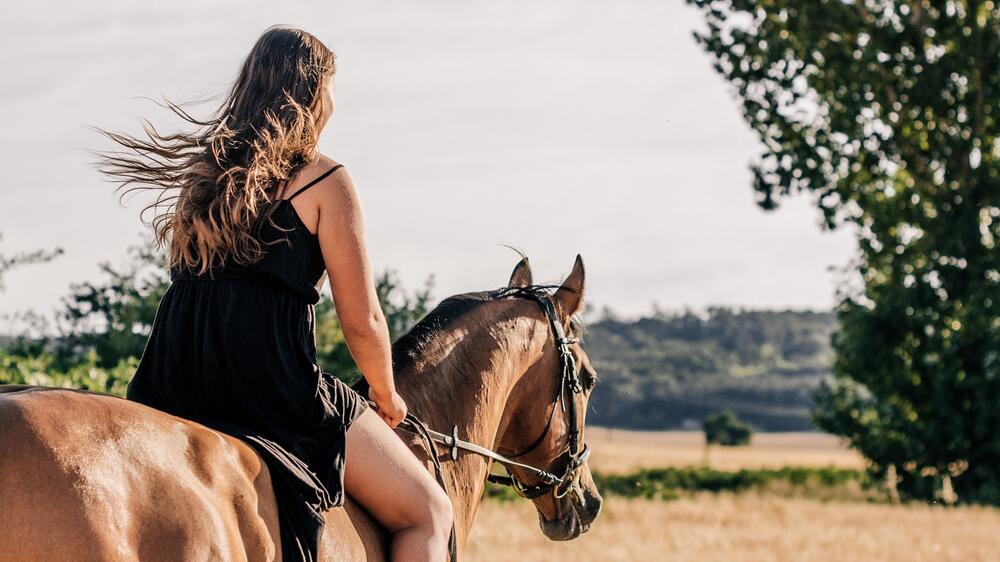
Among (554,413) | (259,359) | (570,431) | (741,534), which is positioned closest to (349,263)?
(259,359)

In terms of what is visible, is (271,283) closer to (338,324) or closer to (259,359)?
(259,359)

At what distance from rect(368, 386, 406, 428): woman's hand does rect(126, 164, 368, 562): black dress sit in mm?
310

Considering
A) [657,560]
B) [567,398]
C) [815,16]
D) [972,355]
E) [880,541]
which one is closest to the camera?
[567,398]

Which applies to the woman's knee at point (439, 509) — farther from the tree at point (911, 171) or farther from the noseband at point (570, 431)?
the tree at point (911, 171)

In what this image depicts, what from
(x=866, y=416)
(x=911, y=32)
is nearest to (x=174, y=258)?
(x=911, y=32)

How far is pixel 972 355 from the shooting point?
102 ft

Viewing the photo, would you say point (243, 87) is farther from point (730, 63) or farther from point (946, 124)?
point (946, 124)

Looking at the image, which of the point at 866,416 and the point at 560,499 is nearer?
the point at 560,499

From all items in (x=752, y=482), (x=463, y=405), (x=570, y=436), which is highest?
(x=463, y=405)

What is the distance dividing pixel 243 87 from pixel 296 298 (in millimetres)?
729

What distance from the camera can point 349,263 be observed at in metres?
3.89

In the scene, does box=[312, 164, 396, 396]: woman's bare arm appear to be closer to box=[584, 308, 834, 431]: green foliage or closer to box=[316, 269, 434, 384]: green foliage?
box=[316, 269, 434, 384]: green foliage

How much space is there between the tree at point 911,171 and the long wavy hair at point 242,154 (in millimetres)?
23244

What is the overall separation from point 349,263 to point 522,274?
2045mm
